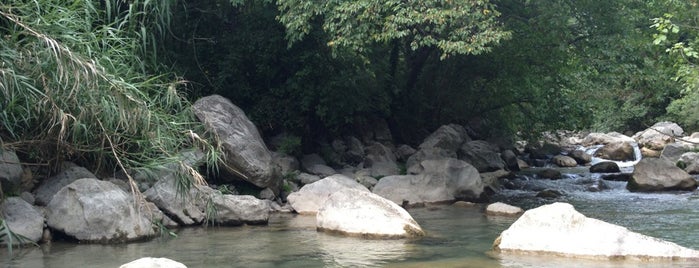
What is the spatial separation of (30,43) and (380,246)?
15.3 feet

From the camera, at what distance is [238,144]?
12773 millimetres

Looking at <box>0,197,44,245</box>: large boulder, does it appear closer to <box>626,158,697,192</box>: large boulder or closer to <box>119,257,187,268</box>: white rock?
<box>119,257,187,268</box>: white rock

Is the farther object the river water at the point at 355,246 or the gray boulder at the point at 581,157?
the gray boulder at the point at 581,157

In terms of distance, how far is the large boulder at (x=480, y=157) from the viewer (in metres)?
19.3

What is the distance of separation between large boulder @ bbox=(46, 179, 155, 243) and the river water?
0.18 metres

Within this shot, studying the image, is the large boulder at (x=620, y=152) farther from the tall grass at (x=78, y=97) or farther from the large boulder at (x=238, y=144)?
the tall grass at (x=78, y=97)

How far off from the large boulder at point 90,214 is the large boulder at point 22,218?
25 centimetres

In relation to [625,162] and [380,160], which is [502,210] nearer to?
[380,160]

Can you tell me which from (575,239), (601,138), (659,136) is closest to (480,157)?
(659,136)

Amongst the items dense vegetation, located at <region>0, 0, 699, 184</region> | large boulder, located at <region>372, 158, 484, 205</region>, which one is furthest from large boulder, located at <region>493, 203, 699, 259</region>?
large boulder, located at <region>372, 158, 484, 205</region>

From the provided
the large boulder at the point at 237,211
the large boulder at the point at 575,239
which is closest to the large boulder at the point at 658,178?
the large boulder at the point at 575,239

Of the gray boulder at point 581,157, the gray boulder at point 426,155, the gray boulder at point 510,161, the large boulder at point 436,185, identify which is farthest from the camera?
the gray boulder at point 581,157

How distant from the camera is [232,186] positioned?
43.6ft

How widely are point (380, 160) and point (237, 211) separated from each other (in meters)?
6.69
